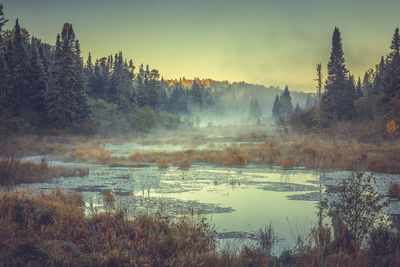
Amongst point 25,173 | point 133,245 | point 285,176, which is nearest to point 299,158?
point 285,176

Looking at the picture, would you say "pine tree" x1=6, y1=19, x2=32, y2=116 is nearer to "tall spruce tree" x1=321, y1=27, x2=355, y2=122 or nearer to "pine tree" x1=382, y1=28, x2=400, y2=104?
"tall spruce tree" x1=321, y1=27, x2=355, y2=122

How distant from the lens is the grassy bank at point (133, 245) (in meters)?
5.43

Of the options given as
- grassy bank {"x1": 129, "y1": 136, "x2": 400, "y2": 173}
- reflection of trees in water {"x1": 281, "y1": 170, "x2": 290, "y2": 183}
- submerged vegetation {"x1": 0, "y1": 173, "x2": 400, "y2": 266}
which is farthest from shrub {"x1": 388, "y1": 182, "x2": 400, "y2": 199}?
grassy bank {"x1": 129, "y1": 136, "x2": 400, "y2": 173}

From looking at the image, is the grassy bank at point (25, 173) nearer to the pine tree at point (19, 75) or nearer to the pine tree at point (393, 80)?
the pine tree at point (19, 75)

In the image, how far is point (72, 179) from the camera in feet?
53.8

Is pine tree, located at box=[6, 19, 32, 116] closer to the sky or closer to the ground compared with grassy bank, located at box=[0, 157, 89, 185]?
closer to the sky

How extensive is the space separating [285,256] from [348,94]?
53.3 metres

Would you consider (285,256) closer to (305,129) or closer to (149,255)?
(149,255)

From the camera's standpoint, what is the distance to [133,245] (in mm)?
6168

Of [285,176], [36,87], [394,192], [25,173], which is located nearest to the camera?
[394,192]

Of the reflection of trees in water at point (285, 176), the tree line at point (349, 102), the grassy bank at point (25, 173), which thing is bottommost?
the reflection of trees in water at point (285, 176)

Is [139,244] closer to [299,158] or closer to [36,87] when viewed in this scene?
[299,158]

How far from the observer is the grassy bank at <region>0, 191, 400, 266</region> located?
5.43 meters

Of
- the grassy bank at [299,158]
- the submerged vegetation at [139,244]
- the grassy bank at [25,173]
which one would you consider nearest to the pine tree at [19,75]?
the grassy bank at [299,158]
